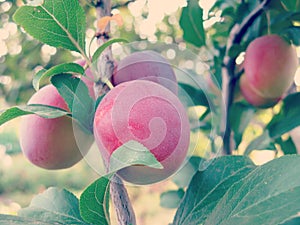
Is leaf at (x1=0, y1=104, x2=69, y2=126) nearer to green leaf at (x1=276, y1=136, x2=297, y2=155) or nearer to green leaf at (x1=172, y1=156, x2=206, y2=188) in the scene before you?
green leaf at (x1=172, y1=156, x2=206, y2=188)

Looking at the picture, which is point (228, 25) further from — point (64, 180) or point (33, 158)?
point (64, 180)

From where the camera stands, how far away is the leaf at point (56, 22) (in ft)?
1.58

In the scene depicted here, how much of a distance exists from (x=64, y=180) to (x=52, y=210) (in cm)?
442

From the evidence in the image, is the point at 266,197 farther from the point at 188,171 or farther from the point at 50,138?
the point at 188,171

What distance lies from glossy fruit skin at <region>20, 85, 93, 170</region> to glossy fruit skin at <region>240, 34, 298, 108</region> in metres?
0.42

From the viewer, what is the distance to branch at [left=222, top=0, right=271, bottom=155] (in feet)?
2.74

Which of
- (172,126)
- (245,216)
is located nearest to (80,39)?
(172,126)

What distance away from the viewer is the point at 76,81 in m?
0.50

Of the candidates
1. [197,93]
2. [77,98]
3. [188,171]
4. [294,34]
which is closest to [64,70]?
[77,98]

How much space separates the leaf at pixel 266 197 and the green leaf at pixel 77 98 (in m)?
0.17

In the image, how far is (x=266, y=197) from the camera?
1.25ft

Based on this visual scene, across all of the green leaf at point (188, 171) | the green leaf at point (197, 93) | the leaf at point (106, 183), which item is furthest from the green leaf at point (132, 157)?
the green leaf at point (188, 171)

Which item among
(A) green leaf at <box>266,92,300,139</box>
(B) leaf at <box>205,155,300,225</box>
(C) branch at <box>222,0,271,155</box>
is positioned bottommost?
(A) green leaf at <box>266,92,300,139</box>

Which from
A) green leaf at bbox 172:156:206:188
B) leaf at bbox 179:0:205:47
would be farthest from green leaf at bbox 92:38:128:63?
Answer: leaf at bbox 179:0:205:47
